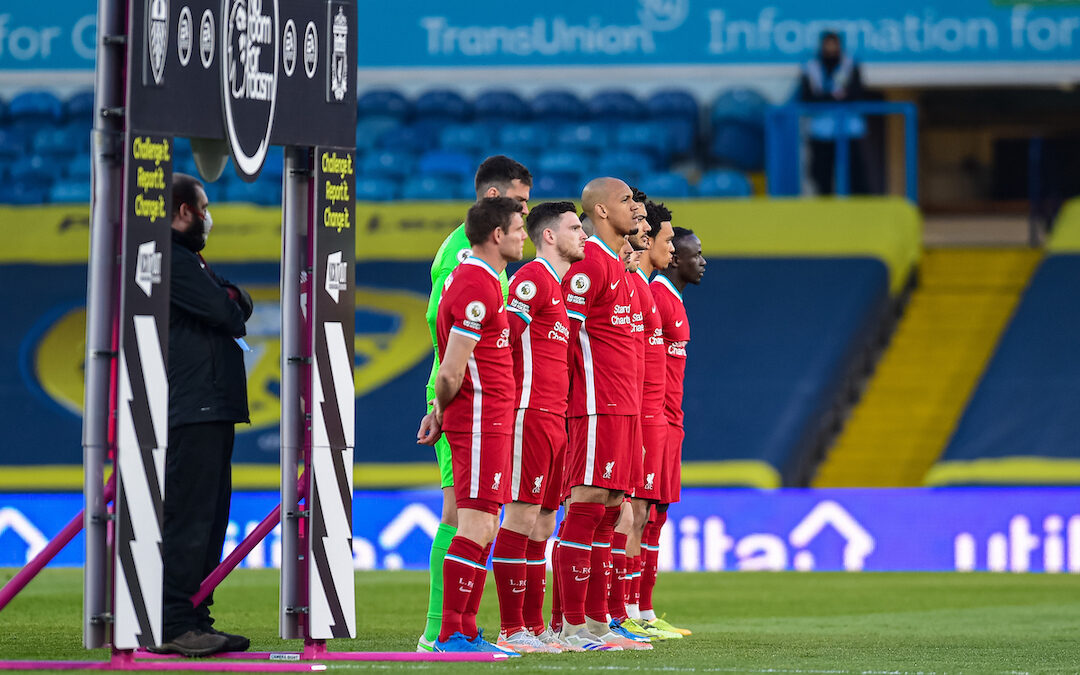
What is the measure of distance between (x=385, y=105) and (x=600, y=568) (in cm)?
1430

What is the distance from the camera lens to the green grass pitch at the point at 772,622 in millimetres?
7703

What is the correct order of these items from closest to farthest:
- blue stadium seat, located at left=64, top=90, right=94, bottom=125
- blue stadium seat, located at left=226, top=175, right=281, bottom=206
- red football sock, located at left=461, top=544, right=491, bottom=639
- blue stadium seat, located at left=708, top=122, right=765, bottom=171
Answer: red football sock, located at left=461, top=544, right=491, bottom=639, blue stadium seat, located at left=226, top=175, right=281, bottom=206, blue stadium seat, located at left=708, top=122, right=765, bottom=171, blue stadium seat, located at left=64, top=90, right=94, bottom=125

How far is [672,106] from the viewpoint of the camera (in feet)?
71.1

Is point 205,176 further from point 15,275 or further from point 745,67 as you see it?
point 745,67

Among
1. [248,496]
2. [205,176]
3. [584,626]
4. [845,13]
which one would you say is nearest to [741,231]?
[845,13]

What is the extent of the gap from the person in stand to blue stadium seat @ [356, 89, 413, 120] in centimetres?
1479

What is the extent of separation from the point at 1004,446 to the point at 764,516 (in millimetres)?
2746

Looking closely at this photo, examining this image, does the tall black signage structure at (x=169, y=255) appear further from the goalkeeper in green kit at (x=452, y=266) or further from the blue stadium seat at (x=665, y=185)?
the blue stadium seat at (x=665, y=185)

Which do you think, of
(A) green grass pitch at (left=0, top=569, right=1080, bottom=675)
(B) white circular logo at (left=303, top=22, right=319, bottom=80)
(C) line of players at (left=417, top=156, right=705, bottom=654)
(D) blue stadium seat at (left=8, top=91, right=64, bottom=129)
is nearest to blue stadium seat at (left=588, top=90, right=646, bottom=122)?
(D) blue stadium seat at (left=8, top=91, right=64, bottom=129)

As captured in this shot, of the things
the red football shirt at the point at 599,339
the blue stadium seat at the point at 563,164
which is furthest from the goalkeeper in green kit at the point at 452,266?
the blue stadium seat at the point at 563,164

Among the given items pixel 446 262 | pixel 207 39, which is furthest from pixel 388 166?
pixel 207 39

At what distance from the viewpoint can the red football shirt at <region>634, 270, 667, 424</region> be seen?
9328mm

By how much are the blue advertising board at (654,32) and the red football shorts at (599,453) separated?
13.5 m

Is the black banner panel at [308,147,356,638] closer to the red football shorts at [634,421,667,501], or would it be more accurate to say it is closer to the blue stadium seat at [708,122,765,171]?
the red football shorts at [634,421,667,501]
